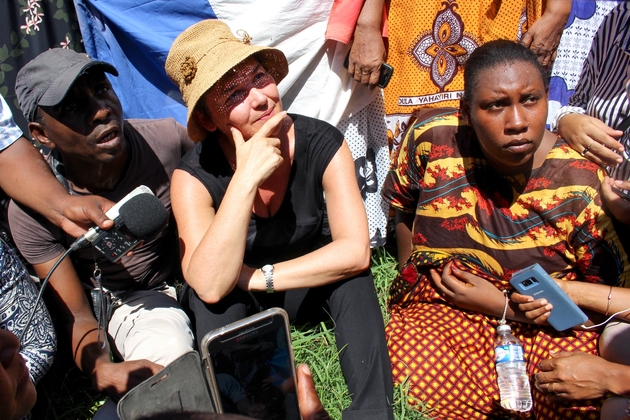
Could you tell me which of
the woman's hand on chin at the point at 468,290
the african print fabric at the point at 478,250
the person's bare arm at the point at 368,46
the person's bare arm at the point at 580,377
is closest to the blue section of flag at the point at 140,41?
the person's bare arm at the point at 368,46

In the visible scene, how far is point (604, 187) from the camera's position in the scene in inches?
92.1

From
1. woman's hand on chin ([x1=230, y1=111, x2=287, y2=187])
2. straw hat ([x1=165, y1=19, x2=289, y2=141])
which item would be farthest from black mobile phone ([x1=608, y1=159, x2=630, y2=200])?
straw hat ([x1=165, y1=19, x2=289, y2=141])

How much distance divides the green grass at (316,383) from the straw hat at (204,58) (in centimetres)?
114

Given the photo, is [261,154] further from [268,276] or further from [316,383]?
[316,383]

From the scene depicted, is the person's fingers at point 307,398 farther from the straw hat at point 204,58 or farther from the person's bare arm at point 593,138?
the person's bare arm at point 593,138

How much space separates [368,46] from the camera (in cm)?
300

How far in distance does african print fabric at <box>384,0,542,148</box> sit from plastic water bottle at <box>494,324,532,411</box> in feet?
4.33

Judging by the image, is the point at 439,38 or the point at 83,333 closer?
the point at 83,333

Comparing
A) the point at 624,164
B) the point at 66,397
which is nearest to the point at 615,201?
the point at 624,164

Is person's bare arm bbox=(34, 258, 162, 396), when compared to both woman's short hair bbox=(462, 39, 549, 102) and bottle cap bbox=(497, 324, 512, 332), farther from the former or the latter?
woman's short hair bbox=(462, 39, 549, 102)

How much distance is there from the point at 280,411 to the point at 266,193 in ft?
3.43

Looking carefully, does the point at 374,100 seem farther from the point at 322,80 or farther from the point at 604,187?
the point at 604,187

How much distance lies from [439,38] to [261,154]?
1270 mm

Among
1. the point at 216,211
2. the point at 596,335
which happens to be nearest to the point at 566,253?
the point at 596,335
